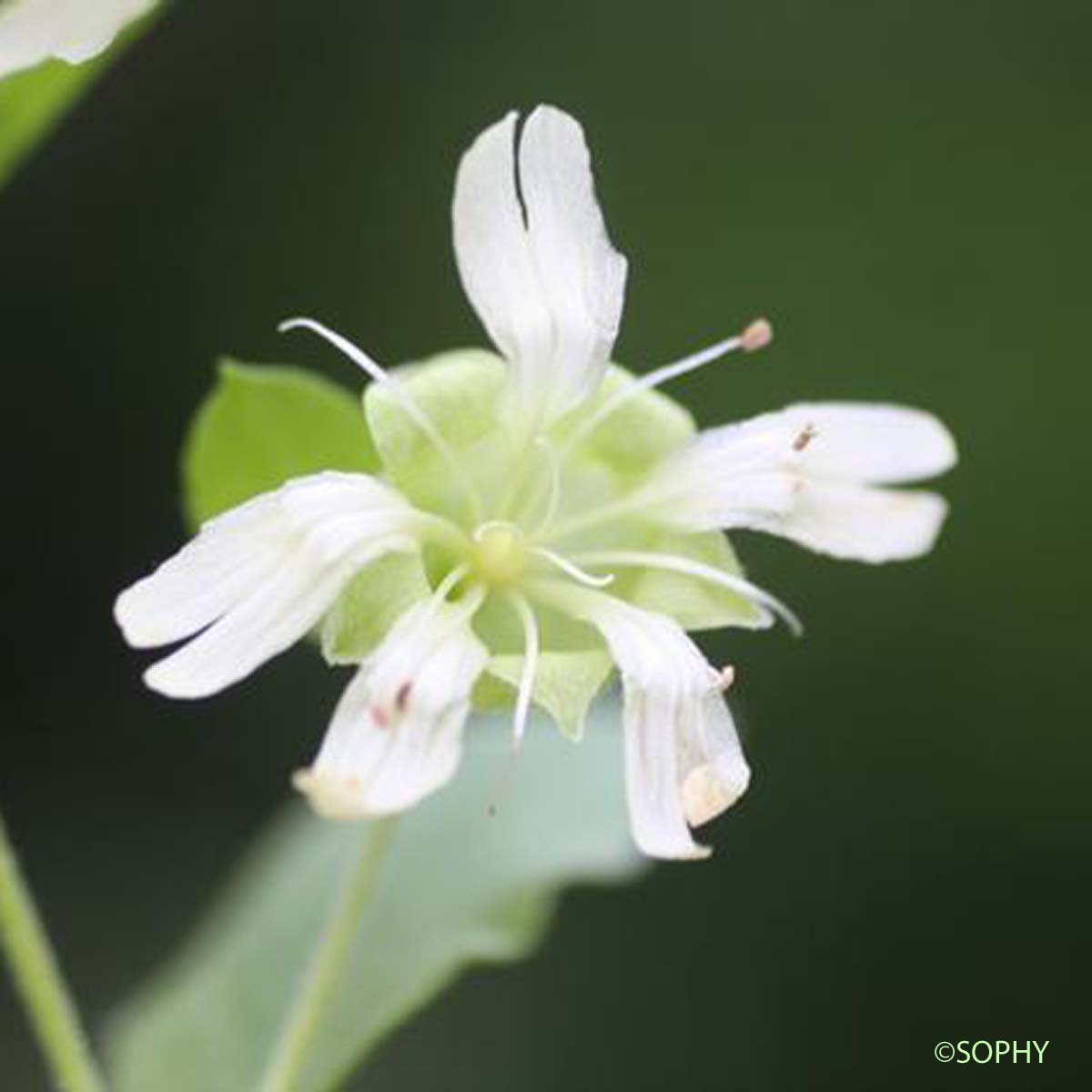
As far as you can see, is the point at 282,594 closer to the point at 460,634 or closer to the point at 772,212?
the point at 460,634

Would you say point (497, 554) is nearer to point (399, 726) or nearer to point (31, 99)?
point (399, 726)

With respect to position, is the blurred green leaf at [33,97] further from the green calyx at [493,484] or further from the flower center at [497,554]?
the flower center at [497,554]

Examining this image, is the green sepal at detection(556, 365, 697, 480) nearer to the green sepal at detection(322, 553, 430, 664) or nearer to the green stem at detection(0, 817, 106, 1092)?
the green sepal at detection(322, 553, 430, 664)

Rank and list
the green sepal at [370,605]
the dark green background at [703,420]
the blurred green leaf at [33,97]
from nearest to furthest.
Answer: the green sepal at [370,605]
the blurred green leaf at [33,97]
the dark green background at [703,420]

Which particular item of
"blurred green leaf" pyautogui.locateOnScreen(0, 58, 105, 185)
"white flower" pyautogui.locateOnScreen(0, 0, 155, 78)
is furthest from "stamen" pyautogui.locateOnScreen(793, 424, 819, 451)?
"blurred green leaf" pyautogui.locateOnScreen(0, 58, 105, 185)

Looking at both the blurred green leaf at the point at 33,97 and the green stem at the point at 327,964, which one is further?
the blurred green leaf at the point at 33,97

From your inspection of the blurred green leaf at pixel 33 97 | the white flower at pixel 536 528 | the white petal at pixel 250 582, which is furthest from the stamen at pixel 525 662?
the blurred green leaf at pixel 33 97
